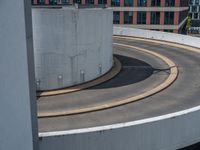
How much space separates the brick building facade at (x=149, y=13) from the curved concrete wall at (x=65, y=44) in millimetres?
51488

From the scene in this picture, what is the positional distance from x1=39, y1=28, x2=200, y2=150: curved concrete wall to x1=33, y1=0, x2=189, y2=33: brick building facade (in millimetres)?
60784

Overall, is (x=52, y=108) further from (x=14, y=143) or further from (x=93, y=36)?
(x=14, y=143)

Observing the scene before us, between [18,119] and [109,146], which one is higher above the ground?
[18,119]

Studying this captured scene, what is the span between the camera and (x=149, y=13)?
249 feet

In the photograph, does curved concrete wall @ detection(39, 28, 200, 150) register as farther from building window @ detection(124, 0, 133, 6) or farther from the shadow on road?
building window @ detection(124, 0, 133, 6)

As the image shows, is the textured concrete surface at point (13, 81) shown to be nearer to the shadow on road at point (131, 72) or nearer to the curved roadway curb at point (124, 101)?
the curved roadway curb at point (124, 101)

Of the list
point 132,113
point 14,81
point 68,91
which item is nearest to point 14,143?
point 14,81

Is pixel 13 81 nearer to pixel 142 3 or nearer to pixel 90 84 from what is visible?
pixel 90 84

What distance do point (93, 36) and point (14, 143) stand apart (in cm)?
2013

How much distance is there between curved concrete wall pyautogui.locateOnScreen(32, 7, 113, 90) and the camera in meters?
23.5

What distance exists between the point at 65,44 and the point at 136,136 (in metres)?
11.3

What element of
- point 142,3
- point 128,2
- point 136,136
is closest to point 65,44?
point 136,136

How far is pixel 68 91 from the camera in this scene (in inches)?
953

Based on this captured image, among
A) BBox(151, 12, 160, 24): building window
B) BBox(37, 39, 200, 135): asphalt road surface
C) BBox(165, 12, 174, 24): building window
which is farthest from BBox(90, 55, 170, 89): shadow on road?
BBox(165, 12, 174, 24): building window
